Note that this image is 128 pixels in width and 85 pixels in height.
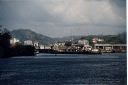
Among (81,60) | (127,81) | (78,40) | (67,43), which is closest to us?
(127,81)

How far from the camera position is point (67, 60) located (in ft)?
39.2

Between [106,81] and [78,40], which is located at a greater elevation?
[78,40]

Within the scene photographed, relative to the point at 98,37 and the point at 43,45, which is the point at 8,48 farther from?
the point at 98,37

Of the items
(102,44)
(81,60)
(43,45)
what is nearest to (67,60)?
(81,60)

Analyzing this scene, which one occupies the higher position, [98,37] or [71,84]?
[98,37]

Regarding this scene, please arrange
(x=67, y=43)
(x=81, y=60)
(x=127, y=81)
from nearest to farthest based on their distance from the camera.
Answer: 1. (x=127, y=81)
2. (x=67, y=43)
3. (x=81, y=60)

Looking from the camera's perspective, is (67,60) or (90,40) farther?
(67,60)

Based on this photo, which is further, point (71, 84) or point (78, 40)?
point (78, 40)

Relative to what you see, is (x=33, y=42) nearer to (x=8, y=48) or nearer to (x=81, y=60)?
(x=8, y=48)

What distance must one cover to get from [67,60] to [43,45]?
547cm

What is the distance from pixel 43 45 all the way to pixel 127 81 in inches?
213

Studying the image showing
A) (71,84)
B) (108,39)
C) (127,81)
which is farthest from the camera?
(71,84)

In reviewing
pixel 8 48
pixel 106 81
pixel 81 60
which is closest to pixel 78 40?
pixel 106 81

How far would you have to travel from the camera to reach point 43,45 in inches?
257
